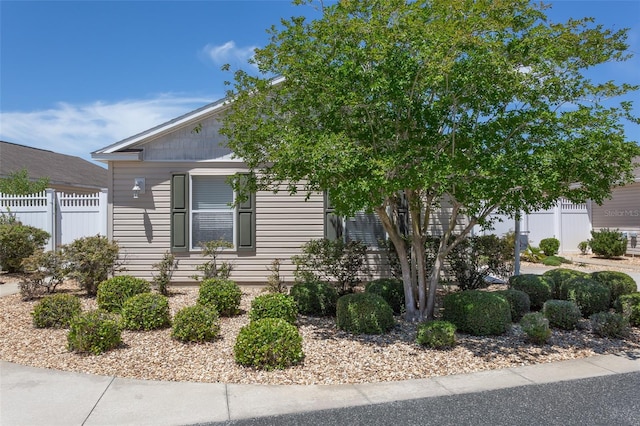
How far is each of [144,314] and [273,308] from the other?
5.57 ft

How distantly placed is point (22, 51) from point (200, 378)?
26.5ft

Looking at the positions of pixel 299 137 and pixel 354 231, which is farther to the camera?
pixel 354 231

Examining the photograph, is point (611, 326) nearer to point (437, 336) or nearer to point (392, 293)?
point (437, 336)

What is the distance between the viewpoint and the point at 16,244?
411 inches

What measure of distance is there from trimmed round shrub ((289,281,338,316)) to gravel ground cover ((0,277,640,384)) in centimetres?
56

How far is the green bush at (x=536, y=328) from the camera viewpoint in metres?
5.29

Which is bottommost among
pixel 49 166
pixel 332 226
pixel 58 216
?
pixel 332 226

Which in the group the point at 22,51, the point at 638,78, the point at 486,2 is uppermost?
the point at 22,51

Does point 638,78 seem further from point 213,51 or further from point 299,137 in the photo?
point 213,51

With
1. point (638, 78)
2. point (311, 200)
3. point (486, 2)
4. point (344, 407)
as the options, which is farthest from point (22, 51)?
point (638, 78)

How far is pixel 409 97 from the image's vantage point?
5133 mm

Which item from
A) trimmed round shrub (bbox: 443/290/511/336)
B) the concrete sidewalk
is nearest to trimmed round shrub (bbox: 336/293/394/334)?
trimmed round shrub (bbox: 443/290/511/336)

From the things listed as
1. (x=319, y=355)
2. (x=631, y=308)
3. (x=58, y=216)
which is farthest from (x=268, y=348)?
(x=58, y=216)

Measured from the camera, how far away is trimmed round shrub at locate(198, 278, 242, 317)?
21.2 ft
